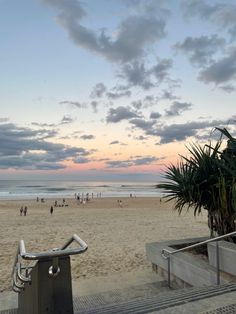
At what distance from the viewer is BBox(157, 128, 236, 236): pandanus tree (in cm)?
616

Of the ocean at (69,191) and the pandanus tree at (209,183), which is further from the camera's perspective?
the ocean at (69,191)

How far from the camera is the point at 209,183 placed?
21.6 feet

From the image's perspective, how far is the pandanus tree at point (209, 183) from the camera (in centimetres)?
616

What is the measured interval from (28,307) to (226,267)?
10.8 ft

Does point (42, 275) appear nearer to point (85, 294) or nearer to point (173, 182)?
point (85, 294)

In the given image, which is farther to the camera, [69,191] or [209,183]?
[69,191]

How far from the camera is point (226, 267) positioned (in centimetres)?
459

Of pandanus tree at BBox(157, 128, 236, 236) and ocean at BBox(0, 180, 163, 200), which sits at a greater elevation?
pandanus tree at BBox(157, 128, 236, 236)

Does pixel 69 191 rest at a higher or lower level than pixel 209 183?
lower

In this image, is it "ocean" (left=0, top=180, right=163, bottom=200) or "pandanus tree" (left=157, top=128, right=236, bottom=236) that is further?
"ocean" (left=0, top=180, right=163, bottom=200)

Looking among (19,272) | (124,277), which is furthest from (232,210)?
(19,272)

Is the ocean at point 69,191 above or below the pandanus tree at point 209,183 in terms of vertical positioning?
below

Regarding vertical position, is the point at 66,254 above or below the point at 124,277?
above

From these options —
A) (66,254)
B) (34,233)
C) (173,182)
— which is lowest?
(34,233)
